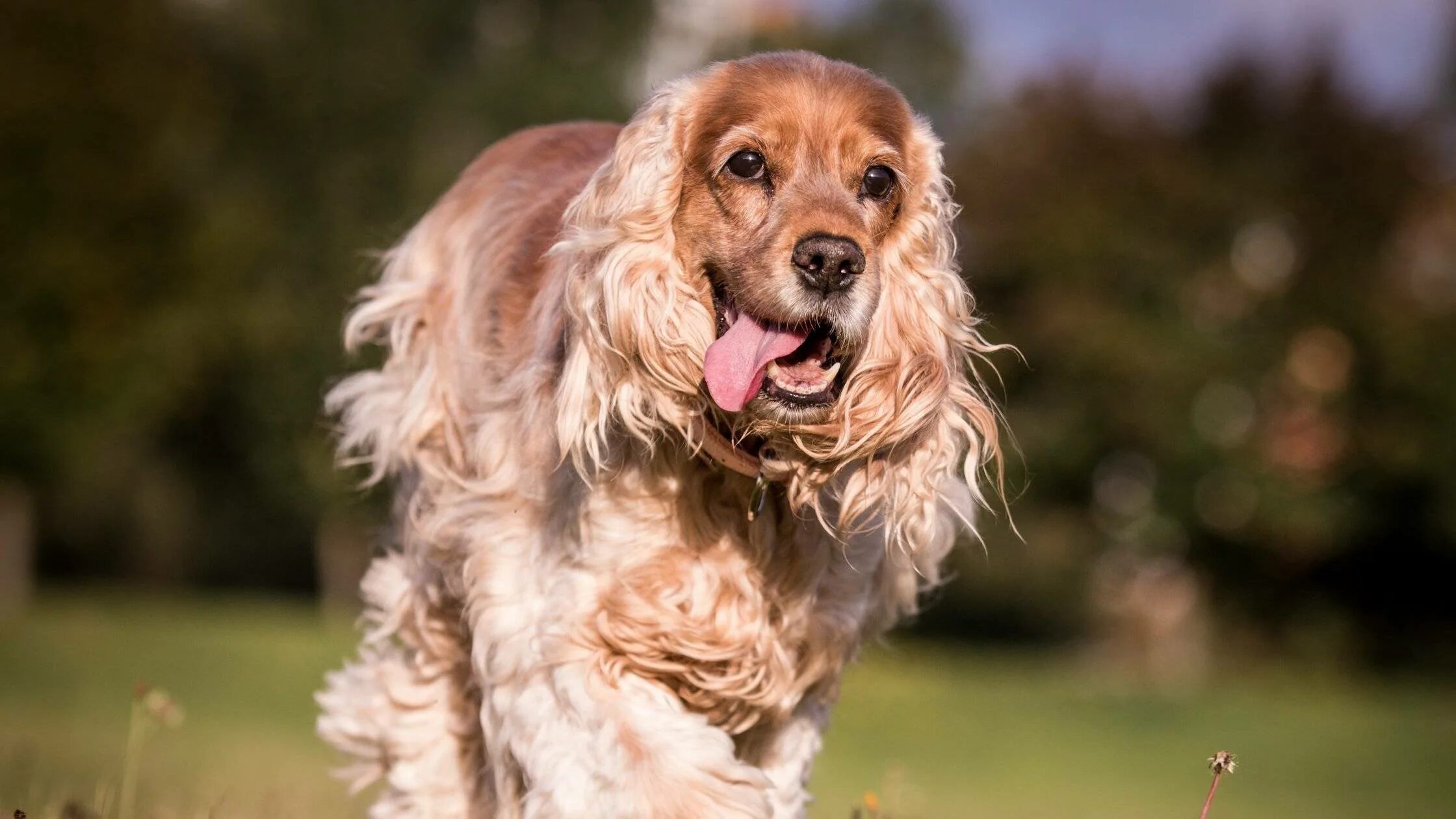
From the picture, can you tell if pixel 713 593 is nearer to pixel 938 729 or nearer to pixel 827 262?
pixel 827 262

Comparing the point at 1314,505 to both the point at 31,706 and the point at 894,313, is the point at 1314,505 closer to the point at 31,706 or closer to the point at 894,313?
the point at 31,706

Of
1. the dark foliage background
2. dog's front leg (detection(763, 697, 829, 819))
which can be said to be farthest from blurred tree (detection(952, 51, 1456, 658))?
dog's front leg (detection(763, 697, 829, 819))

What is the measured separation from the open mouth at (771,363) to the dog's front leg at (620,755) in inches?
29.1

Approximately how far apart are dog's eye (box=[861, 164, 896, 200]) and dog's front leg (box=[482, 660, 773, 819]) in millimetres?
1276

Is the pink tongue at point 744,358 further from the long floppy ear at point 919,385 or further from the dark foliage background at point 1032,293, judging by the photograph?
the dark foliage background at point 1032,293

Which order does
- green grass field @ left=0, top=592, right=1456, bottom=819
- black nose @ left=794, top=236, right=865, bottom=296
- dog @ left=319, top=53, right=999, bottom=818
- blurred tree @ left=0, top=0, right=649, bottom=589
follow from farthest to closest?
1. blurred tree @ left=0, top=0, right=649, bottom=589
2. green grass field @ left=0, top=592, right=1456, bottom=819
3. dog @ left=319, top=53, right=999, bottom=818
4. black nose @ left=794, top=236, right=865, bottom=296

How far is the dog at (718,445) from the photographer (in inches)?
158

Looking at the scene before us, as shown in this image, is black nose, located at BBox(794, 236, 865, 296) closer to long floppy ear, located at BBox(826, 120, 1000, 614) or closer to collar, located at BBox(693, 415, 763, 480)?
long floppy ear, located at BBox(826, 120, 1000, 614)

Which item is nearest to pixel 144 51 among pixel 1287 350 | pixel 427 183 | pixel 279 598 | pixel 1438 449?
pixel 427 183

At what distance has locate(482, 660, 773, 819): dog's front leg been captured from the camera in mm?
3943

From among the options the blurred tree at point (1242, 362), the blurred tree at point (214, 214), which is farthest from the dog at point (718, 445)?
the blurred tree at point (1242, 362)

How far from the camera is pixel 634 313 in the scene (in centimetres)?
409

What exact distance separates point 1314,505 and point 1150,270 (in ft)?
15.4

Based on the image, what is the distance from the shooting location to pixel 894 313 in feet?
13.8
